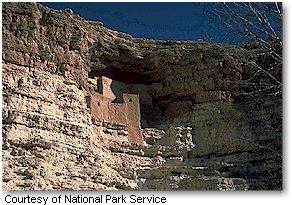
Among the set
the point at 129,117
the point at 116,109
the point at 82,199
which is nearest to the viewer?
the point at 82,199

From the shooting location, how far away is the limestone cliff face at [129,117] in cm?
1546

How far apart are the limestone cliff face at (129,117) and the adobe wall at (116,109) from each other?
13 cm

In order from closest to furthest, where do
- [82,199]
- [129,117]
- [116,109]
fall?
[82,199] < [116,109] < [129,117]

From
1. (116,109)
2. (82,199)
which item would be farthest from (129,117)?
(82,199)

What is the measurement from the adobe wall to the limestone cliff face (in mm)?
132

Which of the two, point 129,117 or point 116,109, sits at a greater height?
point 116,109

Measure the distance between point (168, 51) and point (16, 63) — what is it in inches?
218

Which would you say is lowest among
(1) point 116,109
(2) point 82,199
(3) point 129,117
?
(2) point 82,199

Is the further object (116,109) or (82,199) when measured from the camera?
(116,109)

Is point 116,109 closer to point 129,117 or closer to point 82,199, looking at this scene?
point 129,117

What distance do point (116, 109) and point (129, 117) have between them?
20.9 inches

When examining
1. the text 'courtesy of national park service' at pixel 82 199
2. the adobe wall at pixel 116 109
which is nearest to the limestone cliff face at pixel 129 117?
the adobe wall at pixel 116 109

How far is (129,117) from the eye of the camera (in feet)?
62.4

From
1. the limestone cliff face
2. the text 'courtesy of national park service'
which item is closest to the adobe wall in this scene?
the limestone cliff face
